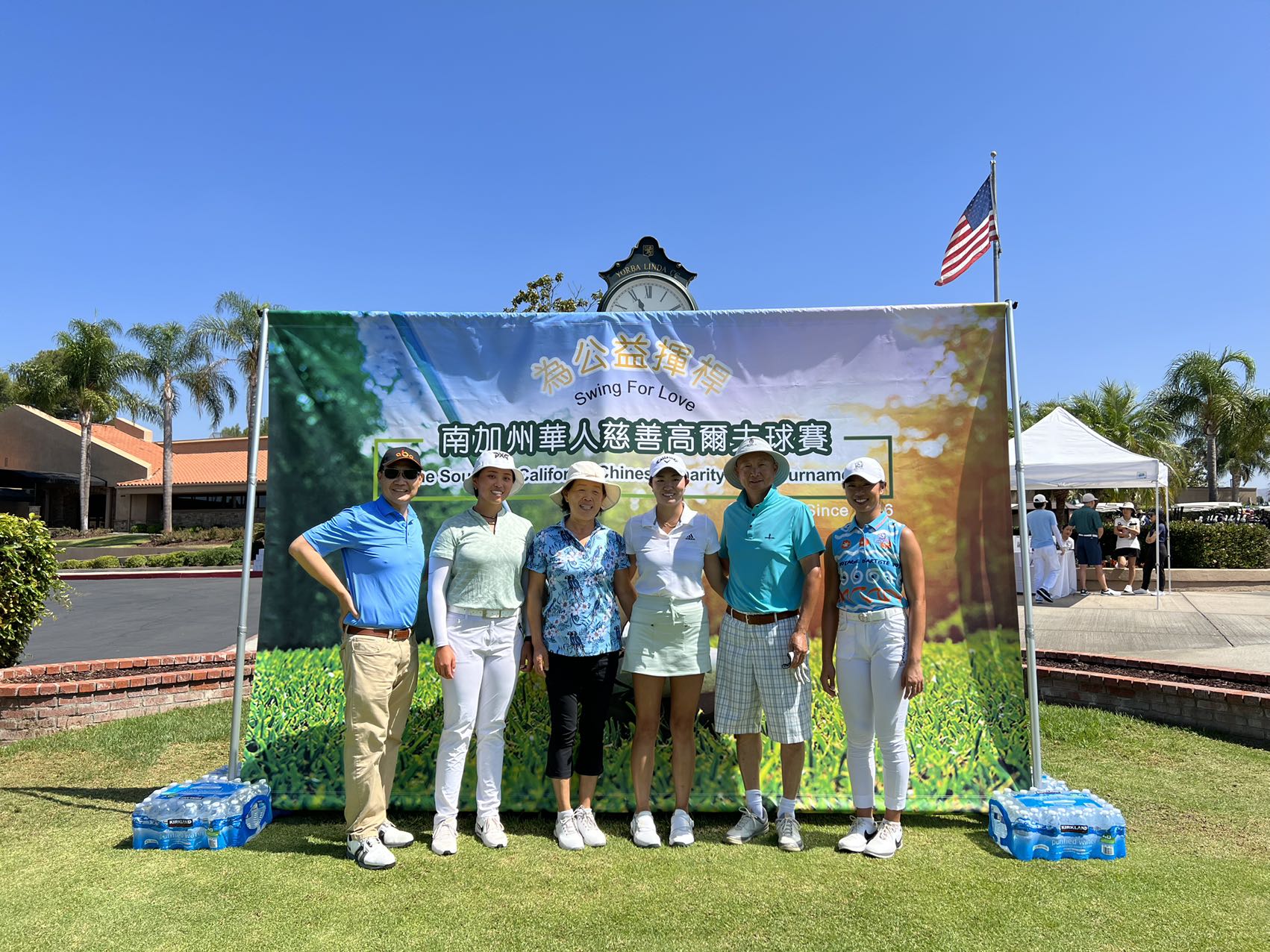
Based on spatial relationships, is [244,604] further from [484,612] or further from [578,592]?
[578,592]

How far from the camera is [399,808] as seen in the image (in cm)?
421

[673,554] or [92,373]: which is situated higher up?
[92,373]

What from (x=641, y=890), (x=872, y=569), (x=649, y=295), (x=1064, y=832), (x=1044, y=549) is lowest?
(x=641, y=890)

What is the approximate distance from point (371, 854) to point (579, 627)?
1318 mm

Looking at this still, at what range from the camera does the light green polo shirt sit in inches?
147

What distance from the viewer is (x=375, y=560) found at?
3664 millimetres

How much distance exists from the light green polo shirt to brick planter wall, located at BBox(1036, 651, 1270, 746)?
438 cm

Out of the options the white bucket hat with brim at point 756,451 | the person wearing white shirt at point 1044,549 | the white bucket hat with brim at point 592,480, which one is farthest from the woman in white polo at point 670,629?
the person wearing white shirt at point 1044,549

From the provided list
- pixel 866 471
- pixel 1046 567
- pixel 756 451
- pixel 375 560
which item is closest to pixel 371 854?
pixel 375 560

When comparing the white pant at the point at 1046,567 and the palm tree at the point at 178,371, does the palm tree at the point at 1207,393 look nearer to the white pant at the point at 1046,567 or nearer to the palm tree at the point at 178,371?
the white pant at the point at 1046,567

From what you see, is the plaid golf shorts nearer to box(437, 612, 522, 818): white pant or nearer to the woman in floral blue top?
the woman in floral blue top

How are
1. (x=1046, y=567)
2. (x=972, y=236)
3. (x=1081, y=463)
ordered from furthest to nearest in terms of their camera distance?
(x=1046, y=567), (x=1081, y=463), (x=972, y=236)

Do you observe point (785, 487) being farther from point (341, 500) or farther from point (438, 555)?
point (341, 500)

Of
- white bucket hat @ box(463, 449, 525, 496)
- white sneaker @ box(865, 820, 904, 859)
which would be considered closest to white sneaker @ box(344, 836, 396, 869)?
white bucket hat @ box(463, 449, 525, 496)
